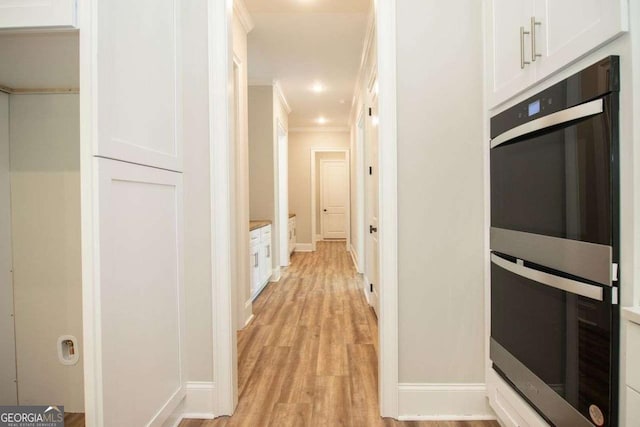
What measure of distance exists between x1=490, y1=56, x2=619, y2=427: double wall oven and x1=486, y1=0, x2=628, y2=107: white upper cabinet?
8cm

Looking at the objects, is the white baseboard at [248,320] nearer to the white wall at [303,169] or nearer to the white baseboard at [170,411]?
the white baseboard at [170,411]

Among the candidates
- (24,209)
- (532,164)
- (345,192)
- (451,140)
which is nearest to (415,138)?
(451,140)

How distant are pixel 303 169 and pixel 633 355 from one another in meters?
7.29

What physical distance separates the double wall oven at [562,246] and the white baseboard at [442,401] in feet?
1.04

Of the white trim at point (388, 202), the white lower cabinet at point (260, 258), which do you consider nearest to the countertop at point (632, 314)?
the white trim at point (388, 202)

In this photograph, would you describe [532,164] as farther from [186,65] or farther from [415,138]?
[186,65]

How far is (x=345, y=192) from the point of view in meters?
9.54

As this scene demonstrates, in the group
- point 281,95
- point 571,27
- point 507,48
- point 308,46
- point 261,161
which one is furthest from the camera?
point 281,95

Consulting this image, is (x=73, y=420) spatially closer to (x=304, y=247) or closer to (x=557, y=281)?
(x=557, y=281)

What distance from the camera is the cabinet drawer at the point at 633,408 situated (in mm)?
826

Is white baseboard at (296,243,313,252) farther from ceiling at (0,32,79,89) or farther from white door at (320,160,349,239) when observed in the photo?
ceiling at (0,32,79,89)

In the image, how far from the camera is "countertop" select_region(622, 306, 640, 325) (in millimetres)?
819

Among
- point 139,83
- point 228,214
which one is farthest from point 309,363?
point 139,83

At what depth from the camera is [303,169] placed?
7922 millimetres
